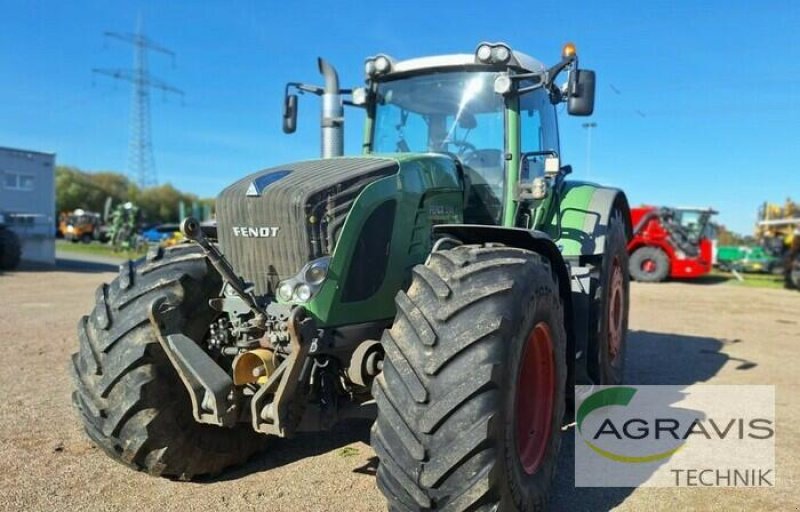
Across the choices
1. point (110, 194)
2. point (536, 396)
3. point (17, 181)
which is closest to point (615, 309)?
point (536, 396)

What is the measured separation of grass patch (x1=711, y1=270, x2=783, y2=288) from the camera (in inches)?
822

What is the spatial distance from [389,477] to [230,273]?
1247 millimetres

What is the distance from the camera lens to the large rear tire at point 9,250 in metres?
18.6

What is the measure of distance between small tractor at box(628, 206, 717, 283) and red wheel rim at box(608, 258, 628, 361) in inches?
570

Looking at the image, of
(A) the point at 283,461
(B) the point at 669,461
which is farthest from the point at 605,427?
(A) the point at 283,461

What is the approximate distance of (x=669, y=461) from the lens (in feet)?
14.5

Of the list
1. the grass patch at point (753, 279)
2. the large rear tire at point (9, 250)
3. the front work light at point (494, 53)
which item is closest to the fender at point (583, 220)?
the front work light at point (494, 53)

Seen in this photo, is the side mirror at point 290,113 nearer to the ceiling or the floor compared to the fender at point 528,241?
nearer to the ceiling

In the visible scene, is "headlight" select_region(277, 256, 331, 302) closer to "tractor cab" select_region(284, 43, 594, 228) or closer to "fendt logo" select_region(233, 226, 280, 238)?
"fendt logo" select_region(233, 226, 280, 238)

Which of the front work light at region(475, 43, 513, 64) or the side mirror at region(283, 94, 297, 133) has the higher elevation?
the front work light at region(475, 43, 513, 64)

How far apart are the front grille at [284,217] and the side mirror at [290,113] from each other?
2.38 metres

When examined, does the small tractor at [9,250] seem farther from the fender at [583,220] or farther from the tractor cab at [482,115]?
the fender at [583,220]

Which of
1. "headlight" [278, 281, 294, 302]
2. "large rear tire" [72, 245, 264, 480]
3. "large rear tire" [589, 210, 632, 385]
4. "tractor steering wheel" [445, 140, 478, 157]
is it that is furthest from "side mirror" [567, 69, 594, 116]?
"large rear tire" [72, 245, 264, 480]

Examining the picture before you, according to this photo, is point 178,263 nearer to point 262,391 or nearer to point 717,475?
point 262,391
